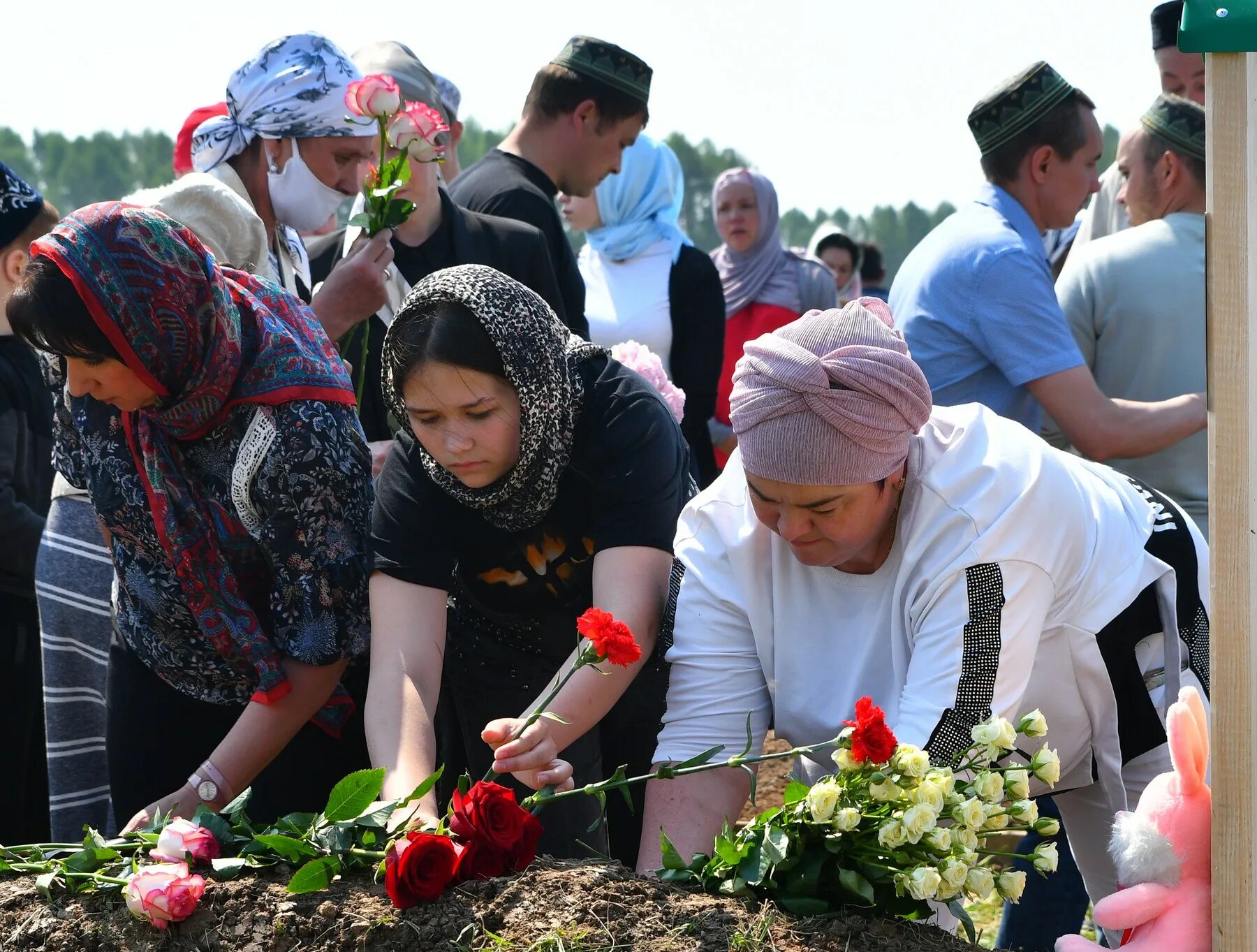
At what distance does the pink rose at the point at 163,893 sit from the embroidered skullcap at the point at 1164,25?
3.87 m

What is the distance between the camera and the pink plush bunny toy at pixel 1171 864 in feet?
5.46

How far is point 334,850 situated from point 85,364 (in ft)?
3.05

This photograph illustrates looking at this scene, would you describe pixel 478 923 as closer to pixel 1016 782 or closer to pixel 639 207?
pixel 1016 782

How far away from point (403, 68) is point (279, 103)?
0.82 meters

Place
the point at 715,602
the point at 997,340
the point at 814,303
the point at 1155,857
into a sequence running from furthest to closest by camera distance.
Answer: the point at 814,303 → the point at 997,340 → the point at 715,602 → the point at 1155,857

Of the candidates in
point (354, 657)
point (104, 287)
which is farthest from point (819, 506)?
point (104, 287)

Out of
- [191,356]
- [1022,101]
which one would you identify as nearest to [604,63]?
Result: [1022,101]

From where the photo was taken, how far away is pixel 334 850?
6.33ft

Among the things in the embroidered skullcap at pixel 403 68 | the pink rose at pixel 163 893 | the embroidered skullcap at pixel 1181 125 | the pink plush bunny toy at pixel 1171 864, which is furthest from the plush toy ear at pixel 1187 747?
the embroidered skullcap at pixel 403 68

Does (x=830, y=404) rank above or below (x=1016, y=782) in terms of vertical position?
above

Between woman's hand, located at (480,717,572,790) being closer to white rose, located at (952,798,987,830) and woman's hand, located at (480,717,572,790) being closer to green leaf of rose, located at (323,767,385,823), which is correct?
green leaf of rose, located at (323,767,385,823)

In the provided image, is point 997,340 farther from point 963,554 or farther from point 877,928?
point 877,928

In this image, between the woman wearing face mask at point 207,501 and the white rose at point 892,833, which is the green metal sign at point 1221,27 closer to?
the white rose at point 892,833

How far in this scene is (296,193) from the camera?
3328 millimetres
